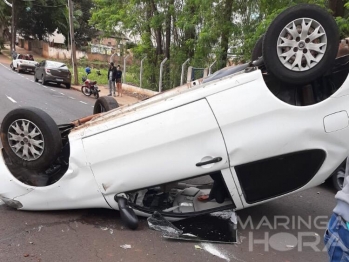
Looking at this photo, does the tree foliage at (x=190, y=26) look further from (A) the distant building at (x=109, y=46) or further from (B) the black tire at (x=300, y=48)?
(B) the black tire at (x=300, y=48)

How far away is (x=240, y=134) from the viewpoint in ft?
12.1

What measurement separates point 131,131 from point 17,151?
130 centimetres

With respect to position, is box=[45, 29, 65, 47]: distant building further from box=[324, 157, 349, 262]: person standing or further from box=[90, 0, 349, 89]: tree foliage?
box=[324, 157, 349, 262]: person standing

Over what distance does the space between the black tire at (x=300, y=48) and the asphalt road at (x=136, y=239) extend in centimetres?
161

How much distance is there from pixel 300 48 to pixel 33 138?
277 cm

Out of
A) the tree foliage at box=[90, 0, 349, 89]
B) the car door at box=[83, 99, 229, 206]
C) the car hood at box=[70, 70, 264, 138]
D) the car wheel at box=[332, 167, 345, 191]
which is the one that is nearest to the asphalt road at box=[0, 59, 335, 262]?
the car door at box=[83, 99, 229, 206]

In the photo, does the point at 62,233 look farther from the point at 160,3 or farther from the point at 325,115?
the point at 160,3

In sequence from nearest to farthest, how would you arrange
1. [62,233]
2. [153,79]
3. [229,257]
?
[229,257] → [62,233] → [153,79]

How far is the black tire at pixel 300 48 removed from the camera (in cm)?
370

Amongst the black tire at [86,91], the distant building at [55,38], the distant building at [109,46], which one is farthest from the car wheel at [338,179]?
the distant building at [55,38]

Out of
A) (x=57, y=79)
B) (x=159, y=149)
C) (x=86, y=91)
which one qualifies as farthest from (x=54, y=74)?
(x=159, y=149)

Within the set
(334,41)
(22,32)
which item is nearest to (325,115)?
(334,41)

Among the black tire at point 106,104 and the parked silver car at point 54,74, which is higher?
the black tire at point 106,104

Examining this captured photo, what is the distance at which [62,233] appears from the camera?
3.96m
